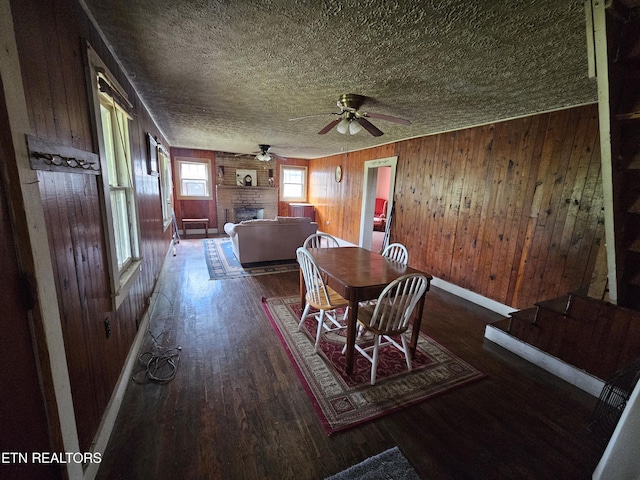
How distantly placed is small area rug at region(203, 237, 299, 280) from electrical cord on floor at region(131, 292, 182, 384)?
5.89 ft

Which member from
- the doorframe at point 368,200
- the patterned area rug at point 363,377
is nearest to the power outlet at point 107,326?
the patterned area rug at point 363,377

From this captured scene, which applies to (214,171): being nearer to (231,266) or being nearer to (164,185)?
(164,185)

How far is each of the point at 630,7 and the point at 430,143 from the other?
2.87m

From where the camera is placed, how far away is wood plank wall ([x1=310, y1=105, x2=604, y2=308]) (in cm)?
243

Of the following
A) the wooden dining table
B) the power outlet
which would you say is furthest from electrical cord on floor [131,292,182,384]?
the wooden dining table

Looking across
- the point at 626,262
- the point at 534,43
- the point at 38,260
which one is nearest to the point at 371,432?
the point at 38,260

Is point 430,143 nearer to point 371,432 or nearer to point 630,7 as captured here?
point 630,7

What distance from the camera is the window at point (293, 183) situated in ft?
26.7

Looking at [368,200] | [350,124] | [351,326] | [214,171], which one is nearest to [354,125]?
[350,124]

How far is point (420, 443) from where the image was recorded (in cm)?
144

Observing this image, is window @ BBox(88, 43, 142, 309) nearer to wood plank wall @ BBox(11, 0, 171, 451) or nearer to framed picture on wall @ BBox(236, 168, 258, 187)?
wood plank wall @ BBox(11, 0, 171, 451)

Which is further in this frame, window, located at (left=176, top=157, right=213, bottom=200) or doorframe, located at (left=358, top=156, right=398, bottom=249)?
window, located at (left=176, top=157, right=213, bottom=200)

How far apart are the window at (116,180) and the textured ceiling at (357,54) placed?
34 cm

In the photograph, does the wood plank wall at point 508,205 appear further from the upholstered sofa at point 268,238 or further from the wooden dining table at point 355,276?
the upholstered sofa at point 268,238
